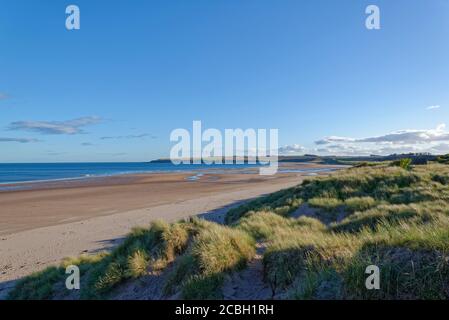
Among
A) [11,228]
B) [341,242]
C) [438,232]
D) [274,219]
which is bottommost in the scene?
[11,228]

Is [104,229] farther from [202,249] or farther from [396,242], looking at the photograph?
[396,242]

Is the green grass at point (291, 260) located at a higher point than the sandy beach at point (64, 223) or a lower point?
higher

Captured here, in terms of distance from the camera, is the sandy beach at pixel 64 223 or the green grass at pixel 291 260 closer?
the green grass at pixel 291 260

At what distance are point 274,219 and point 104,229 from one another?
9.24 metres

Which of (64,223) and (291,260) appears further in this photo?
(64,223)

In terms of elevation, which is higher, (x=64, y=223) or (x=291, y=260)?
(x=291, y=260)

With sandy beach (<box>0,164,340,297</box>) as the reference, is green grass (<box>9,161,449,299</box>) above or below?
above

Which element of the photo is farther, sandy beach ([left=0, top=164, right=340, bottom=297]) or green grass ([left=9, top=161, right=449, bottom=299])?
sandy beach ([left=0, top=164, right=340, bottom=297])

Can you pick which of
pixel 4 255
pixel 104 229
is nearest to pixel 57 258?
pixel 4 255

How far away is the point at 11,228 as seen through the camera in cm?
1662
